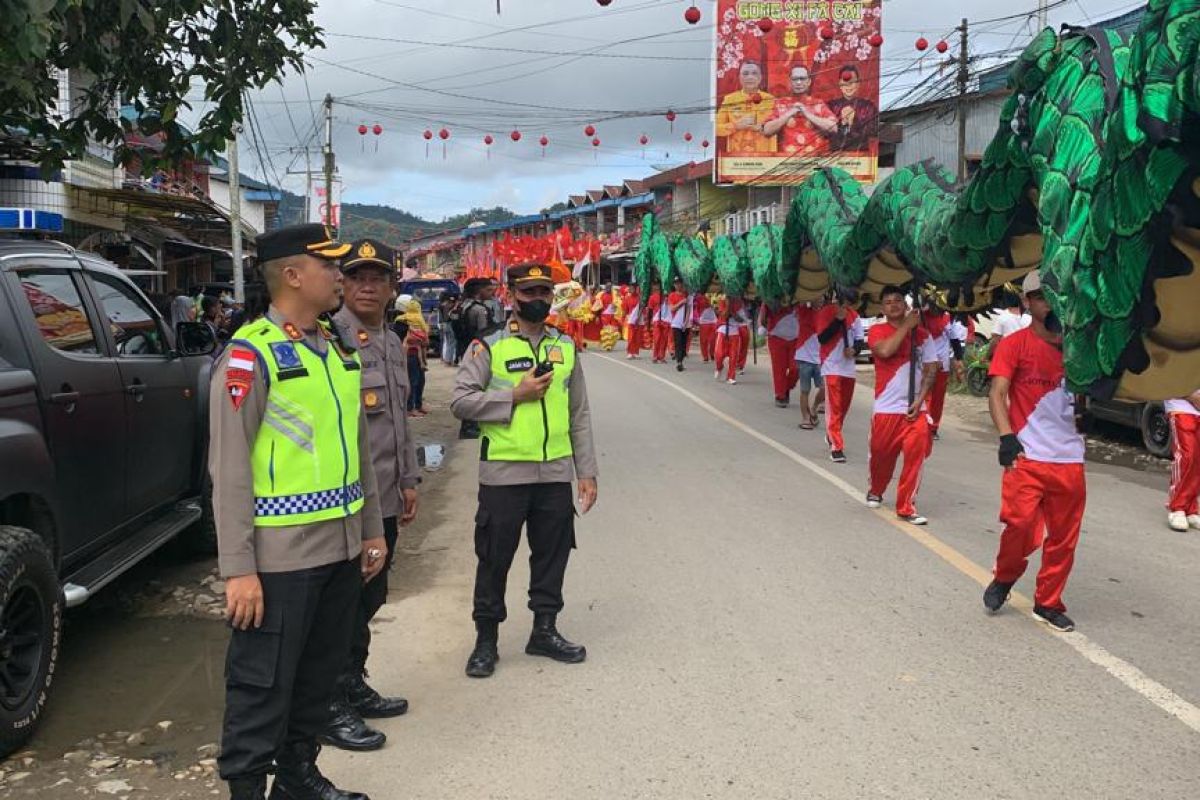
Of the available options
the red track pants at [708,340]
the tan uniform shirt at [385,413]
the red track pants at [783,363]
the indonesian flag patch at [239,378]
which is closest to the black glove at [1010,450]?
the tan uniform shirt at [385,413]

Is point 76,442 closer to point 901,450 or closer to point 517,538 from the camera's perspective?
point 517,538

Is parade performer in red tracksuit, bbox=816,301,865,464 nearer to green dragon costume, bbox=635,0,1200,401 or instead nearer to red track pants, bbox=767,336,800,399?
green dragon costume, bbox=635,0,1200,401

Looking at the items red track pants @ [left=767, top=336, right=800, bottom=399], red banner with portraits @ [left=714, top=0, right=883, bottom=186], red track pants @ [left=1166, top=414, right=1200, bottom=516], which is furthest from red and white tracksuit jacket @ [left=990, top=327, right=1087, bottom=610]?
red banner with portraits @ [left=714, top=0, right=883, bottom=186]

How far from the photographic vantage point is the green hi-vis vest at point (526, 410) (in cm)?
430

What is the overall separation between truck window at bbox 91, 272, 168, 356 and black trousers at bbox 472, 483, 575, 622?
2076 millimetres

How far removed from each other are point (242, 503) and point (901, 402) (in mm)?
5655

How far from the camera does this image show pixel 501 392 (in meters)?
4.26

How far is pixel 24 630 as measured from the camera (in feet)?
12.0

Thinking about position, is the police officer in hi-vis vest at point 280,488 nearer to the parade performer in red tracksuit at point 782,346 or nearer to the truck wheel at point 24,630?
the truck wheel at point 24,630

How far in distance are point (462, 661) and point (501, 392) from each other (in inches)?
49.7

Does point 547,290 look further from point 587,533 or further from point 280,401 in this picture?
point 587,533

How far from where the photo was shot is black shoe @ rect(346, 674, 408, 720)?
3895mm

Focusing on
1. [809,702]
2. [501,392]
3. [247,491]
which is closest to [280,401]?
[247,491]

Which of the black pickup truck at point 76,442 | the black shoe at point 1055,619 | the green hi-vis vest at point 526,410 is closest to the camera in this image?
the black pickup truck at point 76,442
